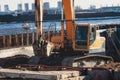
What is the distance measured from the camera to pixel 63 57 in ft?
76.5

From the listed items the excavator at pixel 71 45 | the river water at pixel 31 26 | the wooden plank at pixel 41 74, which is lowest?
the river water at pixel 31 26

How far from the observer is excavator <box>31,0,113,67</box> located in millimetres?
22828

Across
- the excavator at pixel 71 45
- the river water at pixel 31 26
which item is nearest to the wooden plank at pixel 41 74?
the excavator at pixel 71 45

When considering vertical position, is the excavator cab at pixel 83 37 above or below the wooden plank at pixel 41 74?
above

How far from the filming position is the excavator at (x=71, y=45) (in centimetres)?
2283

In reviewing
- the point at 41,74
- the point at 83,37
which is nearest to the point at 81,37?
the point at 83,37

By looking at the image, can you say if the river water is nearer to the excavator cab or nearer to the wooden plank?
the excavator cab

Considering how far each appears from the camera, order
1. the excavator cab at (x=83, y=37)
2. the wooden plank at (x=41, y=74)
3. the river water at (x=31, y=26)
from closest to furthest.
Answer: the wooden plank at (x=41, y=74)
the excavator cab at (x=83, y=37)
the river water at (x=31, y=26)

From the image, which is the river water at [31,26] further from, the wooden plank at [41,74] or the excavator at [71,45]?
the wooden plank at [41,74]

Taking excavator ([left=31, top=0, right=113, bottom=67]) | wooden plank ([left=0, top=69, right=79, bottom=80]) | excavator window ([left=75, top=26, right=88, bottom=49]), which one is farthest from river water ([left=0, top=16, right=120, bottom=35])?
Answer: wooden plank ([left=0, top=69, right=79, bottom=80])

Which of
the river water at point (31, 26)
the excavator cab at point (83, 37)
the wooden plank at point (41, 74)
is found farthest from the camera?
the river water at point (31, 26)

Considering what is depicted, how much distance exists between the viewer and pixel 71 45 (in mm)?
23188

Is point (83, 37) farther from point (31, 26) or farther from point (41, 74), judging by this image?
point (31, 26)

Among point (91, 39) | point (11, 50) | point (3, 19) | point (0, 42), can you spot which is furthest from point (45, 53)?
point (3, 19)
